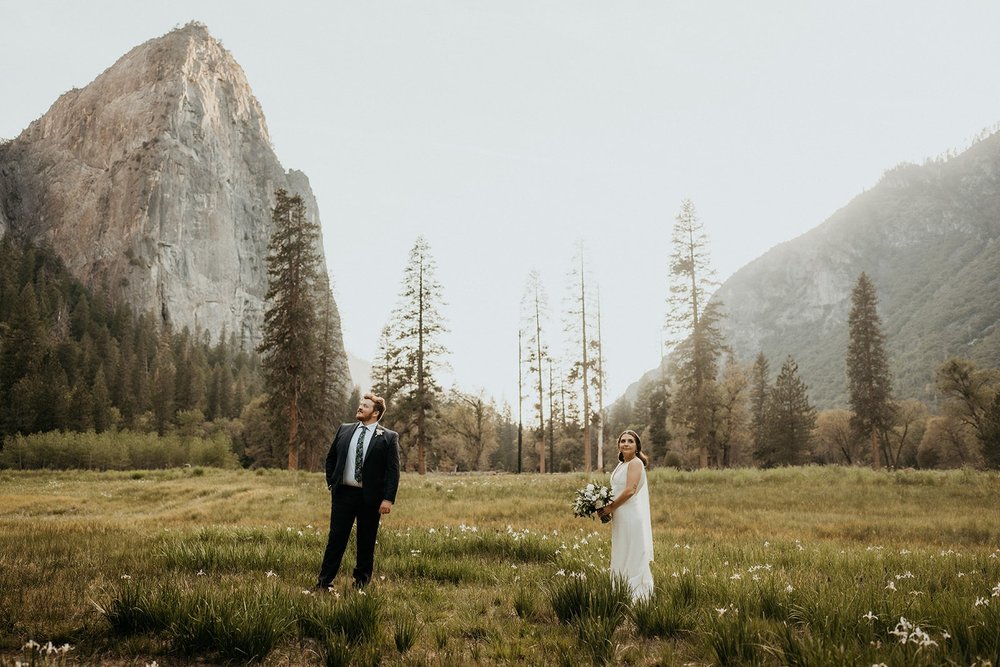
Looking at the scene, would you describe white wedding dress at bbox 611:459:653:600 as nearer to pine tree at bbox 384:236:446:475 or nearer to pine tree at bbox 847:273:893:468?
pine tree at bbox 384:236:446:475

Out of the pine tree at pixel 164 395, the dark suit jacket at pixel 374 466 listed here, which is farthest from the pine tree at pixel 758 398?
the pine tree at pixel 164 395

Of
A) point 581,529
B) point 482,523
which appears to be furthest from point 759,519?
point 482,523

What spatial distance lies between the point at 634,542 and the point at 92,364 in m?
112

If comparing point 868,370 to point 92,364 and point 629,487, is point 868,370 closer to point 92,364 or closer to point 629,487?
point 629,487

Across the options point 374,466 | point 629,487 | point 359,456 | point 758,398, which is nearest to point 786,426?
point 758,398

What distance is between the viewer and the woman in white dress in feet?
20.0

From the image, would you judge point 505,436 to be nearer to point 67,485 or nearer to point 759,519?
point 67,485

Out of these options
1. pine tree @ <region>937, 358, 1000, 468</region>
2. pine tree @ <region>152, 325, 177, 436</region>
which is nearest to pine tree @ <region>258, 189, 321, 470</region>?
pine tree @ <region>937, 358, 1000, 468</region>

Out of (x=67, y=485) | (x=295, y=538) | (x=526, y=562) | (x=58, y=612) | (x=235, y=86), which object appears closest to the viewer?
(x=58, y=612)

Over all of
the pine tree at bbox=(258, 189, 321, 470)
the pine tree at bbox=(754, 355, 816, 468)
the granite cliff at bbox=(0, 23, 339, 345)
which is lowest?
the pine tree at bbox=(754, 355, 816, 468)

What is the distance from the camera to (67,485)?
91.6 ft

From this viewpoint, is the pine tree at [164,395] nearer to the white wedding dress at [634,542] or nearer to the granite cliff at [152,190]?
the granite cliff at [152,190]

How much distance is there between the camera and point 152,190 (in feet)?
483

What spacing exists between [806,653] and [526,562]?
5.49 meters
